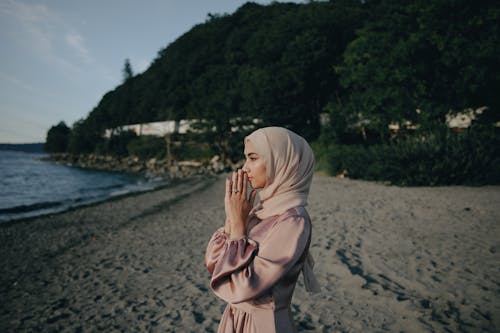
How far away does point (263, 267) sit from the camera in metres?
1.30

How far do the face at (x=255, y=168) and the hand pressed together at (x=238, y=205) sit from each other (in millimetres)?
51

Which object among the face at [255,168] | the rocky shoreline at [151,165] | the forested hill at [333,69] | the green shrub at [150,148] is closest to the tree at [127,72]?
the forested hill at [333,69]

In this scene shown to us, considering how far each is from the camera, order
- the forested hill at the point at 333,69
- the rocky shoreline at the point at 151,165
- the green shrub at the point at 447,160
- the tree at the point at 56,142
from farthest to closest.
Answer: the tree at the point at 56,142, the rocky shoreline at the point at 151,165, the forested hill at the point at 333,69, the green shrub at the point at 447,160

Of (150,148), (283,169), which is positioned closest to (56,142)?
(150,148)

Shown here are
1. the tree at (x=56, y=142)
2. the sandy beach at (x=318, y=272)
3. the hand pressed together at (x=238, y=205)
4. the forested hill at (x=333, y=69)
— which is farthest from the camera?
the tree at (x=56, y=142)

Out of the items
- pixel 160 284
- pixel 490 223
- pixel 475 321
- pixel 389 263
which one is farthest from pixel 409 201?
pixel 160 284

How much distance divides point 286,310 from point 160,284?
4.64m

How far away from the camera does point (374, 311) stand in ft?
13.3

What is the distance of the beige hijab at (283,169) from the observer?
1.48 meters

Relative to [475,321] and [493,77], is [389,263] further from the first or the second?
[493,77]

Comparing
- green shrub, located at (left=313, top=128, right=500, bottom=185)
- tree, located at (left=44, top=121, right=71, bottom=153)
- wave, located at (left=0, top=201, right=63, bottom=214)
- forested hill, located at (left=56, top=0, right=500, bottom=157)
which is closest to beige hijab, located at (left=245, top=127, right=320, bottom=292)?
green shrub, located at (left=313, top=128, right=500, bottom=185)

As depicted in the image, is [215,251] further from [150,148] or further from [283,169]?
[150,148]

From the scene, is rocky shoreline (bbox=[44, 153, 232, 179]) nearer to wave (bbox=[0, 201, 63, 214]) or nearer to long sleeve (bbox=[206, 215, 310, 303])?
wave (bbox=[0, 201, 63, 214])

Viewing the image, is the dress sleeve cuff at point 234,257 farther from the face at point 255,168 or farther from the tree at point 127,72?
the tree at point 127,72
